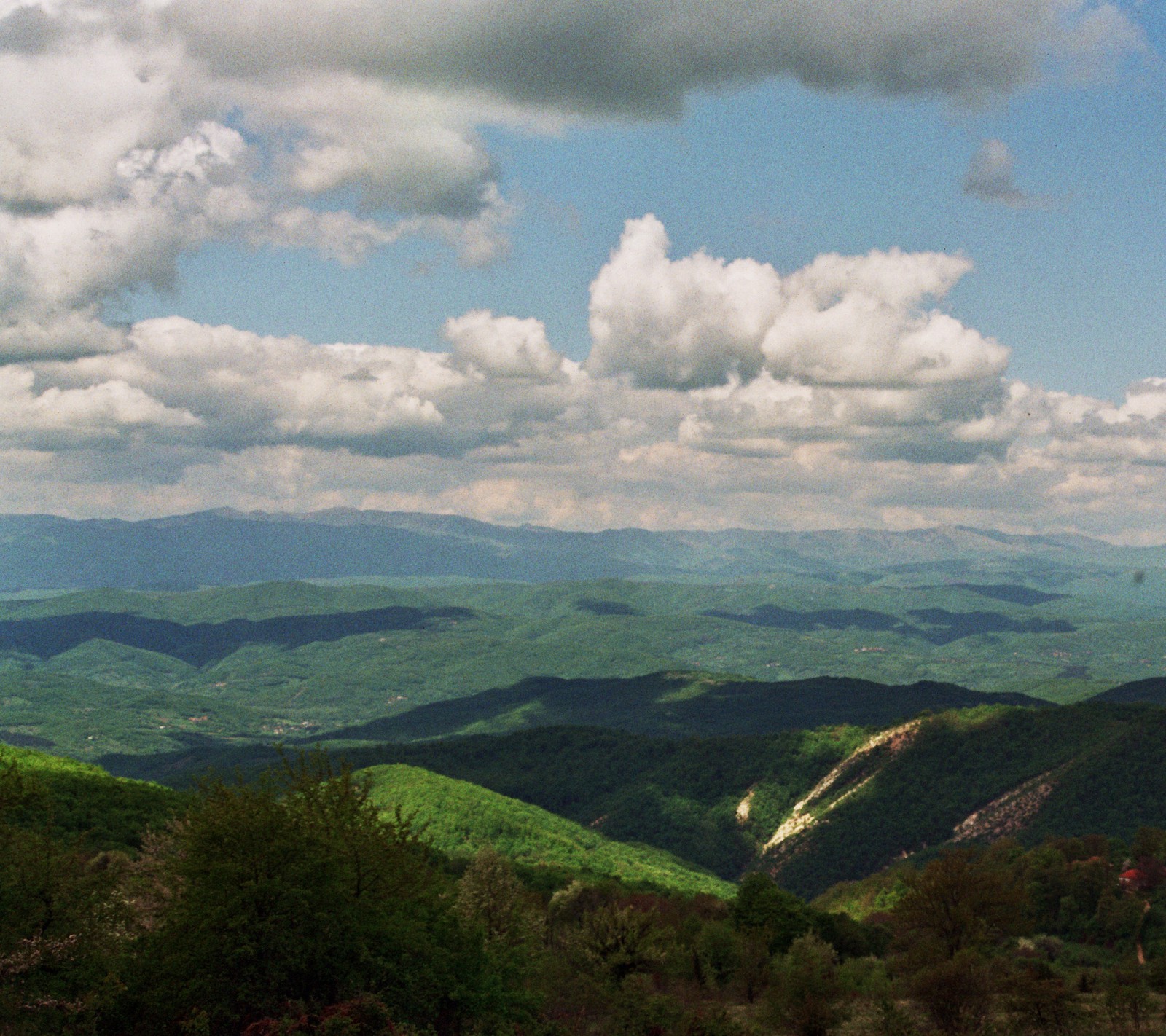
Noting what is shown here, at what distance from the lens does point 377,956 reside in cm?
4206

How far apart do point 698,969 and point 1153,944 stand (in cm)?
4990

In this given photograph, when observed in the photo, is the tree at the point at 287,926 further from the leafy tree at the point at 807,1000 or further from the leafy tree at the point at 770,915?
the leafy tree at the point at 770,915

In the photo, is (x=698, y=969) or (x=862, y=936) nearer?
(x=698, y=969)

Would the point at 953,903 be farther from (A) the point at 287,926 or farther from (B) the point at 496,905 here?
(A) the point at 287,926

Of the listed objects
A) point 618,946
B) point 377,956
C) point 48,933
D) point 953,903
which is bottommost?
point 618,946

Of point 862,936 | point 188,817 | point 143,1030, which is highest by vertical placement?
point 188,817

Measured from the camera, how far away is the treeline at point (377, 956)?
39500 mm

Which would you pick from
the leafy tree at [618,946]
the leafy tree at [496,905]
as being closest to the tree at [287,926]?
the leafy tree at [496,905]

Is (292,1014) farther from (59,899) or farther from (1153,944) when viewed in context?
(1153,944)

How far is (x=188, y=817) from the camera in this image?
44094 millimetres

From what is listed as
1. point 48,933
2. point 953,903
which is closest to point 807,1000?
point 953,903

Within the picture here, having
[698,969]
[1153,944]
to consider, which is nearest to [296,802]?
[698,969]

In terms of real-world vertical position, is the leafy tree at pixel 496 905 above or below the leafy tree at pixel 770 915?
above

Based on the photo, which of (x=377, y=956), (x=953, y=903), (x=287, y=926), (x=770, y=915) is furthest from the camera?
(x=770, y=915)
